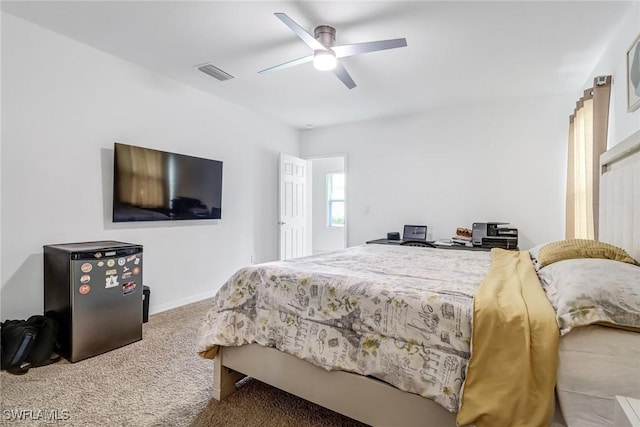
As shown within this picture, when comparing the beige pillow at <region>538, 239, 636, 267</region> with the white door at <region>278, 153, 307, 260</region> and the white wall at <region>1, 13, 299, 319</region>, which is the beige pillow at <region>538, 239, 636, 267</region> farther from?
the white door at <region>278, 153, 307, 260</region>

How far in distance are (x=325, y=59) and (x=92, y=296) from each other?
8.40ft

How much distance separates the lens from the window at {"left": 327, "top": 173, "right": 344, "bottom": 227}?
22.7ft

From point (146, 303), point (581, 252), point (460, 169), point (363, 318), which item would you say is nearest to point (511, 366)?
point (363, 318)

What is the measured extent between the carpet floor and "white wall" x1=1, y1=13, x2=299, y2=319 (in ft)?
2.70

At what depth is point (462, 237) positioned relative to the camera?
Result: 403cm

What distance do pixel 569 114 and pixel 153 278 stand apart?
518 centimetres

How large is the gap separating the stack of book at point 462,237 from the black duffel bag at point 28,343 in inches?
163

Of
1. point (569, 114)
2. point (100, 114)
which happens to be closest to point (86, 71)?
point (100, 114)

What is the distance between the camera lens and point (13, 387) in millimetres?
1918

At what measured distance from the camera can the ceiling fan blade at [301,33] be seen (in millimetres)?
Answer: 1931

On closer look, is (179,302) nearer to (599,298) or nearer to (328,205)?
(599,298)

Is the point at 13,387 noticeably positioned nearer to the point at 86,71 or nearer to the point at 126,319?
the point at 126,319

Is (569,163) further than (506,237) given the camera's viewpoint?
No

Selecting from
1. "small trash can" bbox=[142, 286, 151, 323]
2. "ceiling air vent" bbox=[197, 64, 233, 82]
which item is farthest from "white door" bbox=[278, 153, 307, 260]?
"small trash can" bbox=[142, 286, 151, 323]
